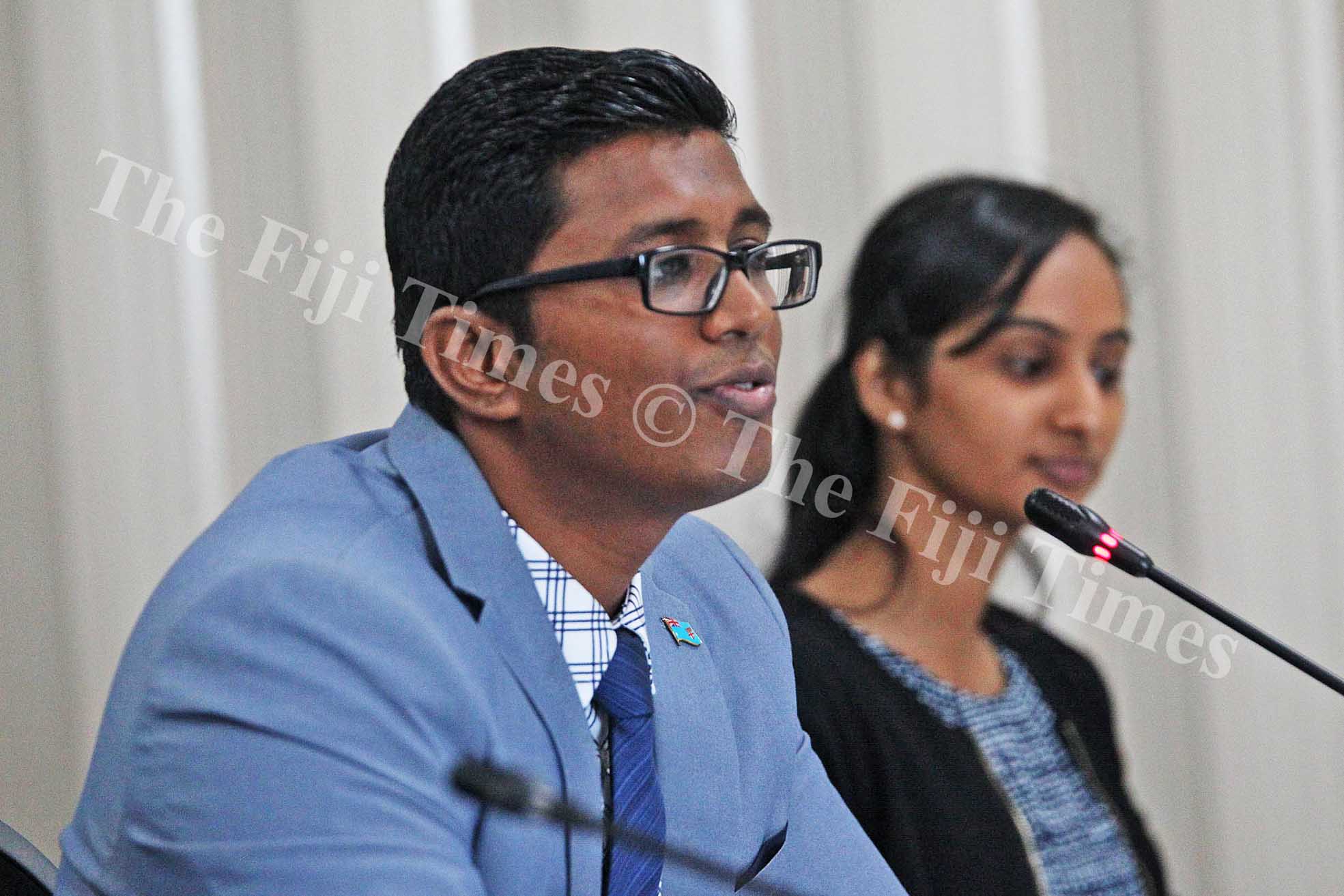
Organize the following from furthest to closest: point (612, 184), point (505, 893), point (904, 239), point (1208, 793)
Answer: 1. point (1208, 793)
2. point (904, 239)
3. point (612, 184)
4. point (505, 893)

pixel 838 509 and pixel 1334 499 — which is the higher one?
pixel 838 509

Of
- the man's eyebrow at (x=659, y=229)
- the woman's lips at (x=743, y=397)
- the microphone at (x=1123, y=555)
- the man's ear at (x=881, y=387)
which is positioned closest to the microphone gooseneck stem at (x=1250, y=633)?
the microphone at (x=1123, y=555)

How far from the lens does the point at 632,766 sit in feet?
2.86

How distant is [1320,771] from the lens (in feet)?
6.90

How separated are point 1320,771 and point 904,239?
3.69ft

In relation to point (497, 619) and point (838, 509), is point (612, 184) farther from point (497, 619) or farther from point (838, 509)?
point (838, 509)

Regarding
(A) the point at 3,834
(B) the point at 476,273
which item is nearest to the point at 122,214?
(B) the point at 476,273

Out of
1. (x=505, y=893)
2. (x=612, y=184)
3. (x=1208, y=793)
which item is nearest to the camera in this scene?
(x=505, y=893)

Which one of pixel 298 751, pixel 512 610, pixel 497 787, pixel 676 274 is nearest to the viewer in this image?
pixel 497 787

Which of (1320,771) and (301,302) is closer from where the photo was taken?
(301,302)

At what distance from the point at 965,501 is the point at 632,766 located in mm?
734

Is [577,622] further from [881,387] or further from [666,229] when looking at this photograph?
[881,387]

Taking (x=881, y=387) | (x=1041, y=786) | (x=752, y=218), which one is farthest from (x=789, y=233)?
(x=752, y=218)

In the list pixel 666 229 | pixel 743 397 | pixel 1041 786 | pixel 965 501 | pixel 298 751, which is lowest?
pixel 1041 786
